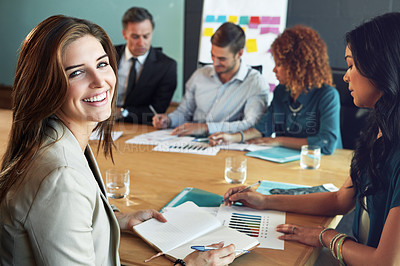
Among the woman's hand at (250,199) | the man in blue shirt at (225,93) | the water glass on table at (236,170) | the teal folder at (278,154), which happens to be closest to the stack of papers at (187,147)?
the teal folder at (278,154)

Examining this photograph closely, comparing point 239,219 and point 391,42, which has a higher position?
point 391,42

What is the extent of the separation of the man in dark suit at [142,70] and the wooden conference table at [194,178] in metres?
1.09

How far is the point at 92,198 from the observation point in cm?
102

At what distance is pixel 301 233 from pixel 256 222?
6.3 inches

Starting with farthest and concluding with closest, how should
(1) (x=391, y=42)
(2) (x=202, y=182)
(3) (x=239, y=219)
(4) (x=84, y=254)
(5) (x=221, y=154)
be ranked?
(5) (x=221, y=154) < (2) (x=202, y=182) < (3) (x=239, y=219) < (1) (x=391, y=42) < (4) (x=84, y=254)

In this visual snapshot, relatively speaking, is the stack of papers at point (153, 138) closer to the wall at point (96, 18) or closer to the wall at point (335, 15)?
the wall at point (335, 15)

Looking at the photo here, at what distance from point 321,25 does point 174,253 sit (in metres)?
2.88

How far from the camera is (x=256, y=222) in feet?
4.62

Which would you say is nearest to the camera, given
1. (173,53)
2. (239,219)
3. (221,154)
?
(239,219)

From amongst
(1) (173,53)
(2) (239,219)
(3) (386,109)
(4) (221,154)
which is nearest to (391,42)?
(3) (386,109)

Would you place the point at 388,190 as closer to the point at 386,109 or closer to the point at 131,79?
the point at 386,109

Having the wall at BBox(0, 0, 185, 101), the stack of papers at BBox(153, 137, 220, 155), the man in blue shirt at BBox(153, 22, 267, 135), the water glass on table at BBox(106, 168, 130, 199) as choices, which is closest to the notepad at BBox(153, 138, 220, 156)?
the stack of papers at BBox(153, 137, 220, 155)

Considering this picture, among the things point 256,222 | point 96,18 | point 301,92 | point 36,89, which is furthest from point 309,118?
point 96,18

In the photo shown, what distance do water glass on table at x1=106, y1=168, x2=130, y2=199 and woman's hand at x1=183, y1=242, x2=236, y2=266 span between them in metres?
0.57
